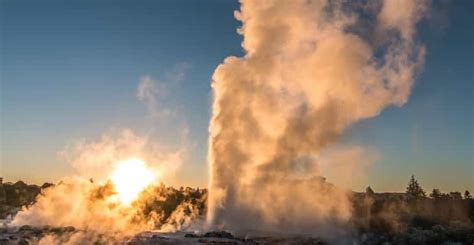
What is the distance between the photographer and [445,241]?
1698 inches

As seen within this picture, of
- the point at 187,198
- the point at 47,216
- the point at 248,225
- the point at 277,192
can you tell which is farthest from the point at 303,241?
the point at 187,198

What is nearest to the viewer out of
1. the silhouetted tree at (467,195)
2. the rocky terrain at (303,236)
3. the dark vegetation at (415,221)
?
the rocky terrain at (303,236)

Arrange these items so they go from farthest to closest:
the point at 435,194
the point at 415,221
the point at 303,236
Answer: the point at 435,194, the point at 415,221, the point at 303,236

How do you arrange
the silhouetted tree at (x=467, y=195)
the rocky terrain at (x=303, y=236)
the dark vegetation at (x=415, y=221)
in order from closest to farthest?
the rocky terrain at (x=303, y=236) → the dark vegetation at (x=415, y=221) → the silhouetted tree at (x=467, y=195)

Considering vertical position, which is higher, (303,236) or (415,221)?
(415,221)

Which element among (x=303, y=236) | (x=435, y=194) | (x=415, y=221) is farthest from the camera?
(x=435, y=194)

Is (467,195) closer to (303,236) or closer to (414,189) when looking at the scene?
(414,189)

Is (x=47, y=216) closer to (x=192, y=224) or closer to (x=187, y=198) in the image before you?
(x=192, y=224)

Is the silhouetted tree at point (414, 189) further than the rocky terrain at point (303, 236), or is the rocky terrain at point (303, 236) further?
the silhouetted tree at point (414, 189)

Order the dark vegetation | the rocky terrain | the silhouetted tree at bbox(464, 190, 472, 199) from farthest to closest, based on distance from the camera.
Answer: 1. the silhouetted tree at bbox(464, 190, 472, 199)
2. the dark vegetation
3. the rocky terrain

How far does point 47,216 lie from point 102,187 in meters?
9.84

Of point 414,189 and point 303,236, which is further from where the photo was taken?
point 414,189

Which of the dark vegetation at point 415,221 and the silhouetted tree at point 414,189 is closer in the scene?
the dark vegetation at point 415,221

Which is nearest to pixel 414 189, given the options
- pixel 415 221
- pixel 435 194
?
pixel 435 194
